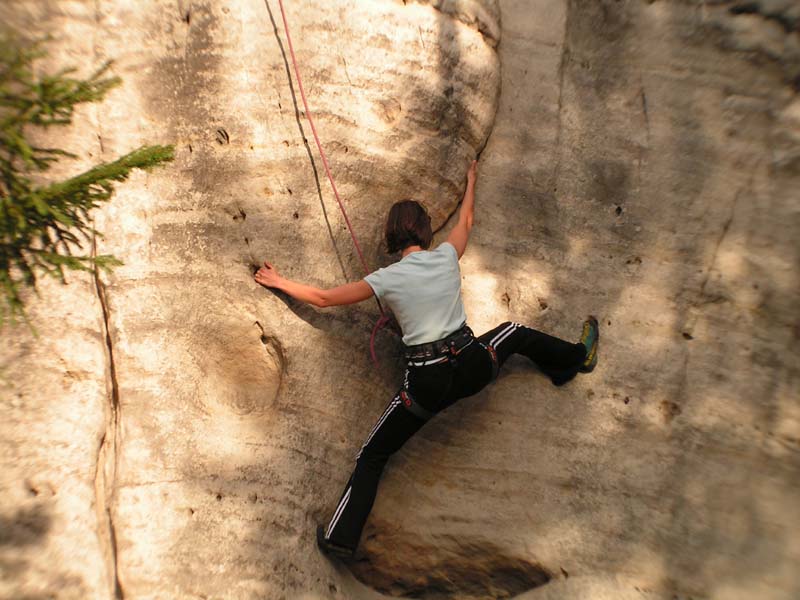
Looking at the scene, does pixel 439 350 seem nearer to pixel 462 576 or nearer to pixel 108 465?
pixel 462 576

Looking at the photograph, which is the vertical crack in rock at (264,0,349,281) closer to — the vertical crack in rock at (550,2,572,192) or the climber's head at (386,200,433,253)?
the climber's head at (386,200,433,253)

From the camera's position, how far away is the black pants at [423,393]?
3.21 metres

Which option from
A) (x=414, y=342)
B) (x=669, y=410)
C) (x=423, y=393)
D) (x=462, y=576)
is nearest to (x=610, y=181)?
(x=669, y=410)

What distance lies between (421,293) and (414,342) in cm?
26

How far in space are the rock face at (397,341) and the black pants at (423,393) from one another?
232mm

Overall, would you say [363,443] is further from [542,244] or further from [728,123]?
[728,123]

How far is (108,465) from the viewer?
133 inches

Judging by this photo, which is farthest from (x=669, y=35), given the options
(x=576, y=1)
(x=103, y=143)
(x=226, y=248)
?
(x=103, y=143)

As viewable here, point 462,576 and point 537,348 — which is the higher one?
point 537,348

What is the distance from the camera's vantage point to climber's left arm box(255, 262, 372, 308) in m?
3.23

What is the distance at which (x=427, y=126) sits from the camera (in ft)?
12.0

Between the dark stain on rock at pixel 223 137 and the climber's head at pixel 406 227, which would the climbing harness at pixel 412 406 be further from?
the dark stain on rock at pixel 223 137

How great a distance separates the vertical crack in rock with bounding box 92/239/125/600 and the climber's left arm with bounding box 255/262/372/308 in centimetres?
87

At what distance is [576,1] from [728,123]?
48.7 inches
